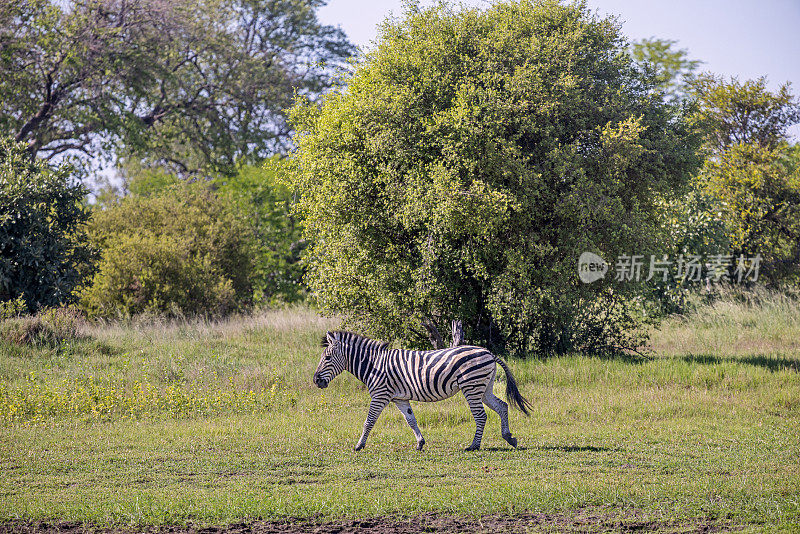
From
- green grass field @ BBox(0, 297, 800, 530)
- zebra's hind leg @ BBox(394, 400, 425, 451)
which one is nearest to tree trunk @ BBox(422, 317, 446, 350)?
green grass field @ BBox(0, 297, 800, 530)

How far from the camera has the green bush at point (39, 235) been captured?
2212 centimetres

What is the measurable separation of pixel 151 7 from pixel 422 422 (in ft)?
86.4

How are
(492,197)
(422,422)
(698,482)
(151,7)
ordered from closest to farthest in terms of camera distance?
(698,482), (422,422), (492,197), (151,7)

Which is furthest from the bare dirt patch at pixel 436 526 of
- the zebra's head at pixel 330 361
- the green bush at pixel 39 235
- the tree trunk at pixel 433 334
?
the green bush at pixel 39 235

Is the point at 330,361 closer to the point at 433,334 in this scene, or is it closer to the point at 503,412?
the point at 503,412

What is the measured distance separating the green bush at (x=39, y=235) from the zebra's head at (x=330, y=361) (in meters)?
13.8

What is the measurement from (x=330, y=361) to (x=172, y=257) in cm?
1531

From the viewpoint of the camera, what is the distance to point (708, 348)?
20500 millimetres

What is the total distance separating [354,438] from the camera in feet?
40.2

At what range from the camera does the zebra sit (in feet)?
36.8

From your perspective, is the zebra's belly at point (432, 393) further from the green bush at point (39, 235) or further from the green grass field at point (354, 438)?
the green bush at point (39, 235)

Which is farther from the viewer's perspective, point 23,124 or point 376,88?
point 23,124

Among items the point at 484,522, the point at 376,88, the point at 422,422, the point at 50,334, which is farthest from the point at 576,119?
the point at 50,334

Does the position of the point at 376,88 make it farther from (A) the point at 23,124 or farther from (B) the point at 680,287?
(A) the point at 23,124
